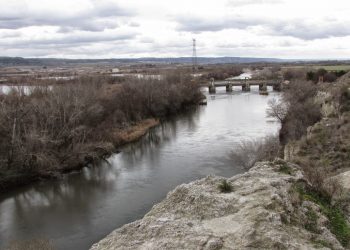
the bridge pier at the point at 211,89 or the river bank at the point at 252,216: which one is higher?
the river bank at the point at 252,216

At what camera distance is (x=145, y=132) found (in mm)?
47594

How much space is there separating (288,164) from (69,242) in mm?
10971

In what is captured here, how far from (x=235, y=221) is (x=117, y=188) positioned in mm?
17697

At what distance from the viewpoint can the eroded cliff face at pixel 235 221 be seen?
10.2 m

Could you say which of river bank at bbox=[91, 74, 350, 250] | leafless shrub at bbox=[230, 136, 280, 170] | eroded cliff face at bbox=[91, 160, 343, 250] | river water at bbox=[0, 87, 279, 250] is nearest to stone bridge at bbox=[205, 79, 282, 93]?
river water at bbox=[0, 87, 279, 250]

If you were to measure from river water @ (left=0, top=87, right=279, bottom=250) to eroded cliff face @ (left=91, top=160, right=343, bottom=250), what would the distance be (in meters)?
8.54

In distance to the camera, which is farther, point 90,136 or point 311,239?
point 90,136

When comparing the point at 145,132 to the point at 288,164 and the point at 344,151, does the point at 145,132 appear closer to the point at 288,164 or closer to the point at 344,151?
the point at 344,151

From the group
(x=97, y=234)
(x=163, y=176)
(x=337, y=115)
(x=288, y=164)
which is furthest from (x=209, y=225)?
(x=337, y=115)

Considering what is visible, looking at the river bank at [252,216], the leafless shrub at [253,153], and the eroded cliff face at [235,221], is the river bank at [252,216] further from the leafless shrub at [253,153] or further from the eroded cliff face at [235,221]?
the leafless shrub at [253,153]

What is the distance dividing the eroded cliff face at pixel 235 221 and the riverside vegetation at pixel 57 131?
19.9 metres

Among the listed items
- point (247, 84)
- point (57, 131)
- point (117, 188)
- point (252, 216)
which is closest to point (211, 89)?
point (247, 84)

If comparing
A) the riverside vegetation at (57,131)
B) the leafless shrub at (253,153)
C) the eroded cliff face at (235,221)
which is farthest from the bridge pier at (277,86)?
the eroded cliff face at (235,221)

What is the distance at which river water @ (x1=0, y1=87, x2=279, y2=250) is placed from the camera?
2153cm
